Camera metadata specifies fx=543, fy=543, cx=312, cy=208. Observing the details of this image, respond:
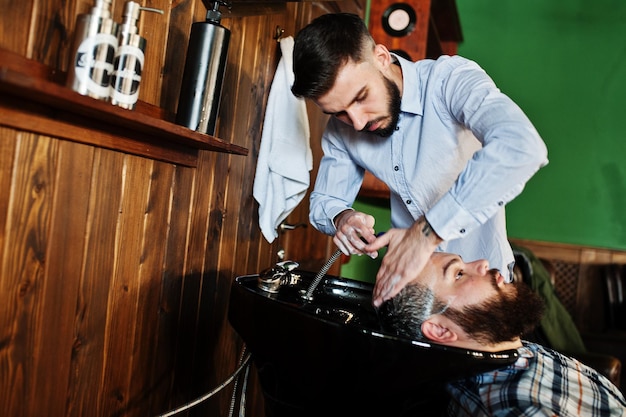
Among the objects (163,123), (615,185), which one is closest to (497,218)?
(163,123)

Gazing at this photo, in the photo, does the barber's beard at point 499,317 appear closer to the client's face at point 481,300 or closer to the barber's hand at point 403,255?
the client's face at point 481,300

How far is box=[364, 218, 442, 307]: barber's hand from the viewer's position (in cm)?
118

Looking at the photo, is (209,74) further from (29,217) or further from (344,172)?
(344,172)

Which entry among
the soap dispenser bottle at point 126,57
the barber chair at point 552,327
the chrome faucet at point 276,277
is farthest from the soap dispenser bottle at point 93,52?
the barber chair at point 552,327

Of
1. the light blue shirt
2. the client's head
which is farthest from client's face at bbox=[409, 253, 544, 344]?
the light blue shirt

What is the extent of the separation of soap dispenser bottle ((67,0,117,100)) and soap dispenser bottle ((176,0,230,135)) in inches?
11.7

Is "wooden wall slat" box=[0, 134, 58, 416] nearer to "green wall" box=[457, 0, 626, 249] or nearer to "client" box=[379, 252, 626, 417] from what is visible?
"client" box=[379, 252, 626, 417]

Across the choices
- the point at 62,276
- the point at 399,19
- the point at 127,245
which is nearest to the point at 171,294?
the point at 127,245

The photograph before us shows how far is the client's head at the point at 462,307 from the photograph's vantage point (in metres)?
1.22

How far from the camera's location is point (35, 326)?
100 cm

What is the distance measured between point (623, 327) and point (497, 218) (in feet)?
7.85

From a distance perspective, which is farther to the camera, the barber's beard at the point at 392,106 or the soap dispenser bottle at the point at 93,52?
the barber's beard at the point at 392,106

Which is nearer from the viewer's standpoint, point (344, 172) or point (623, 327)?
point (344, 172)

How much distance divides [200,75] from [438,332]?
816 millimetres
